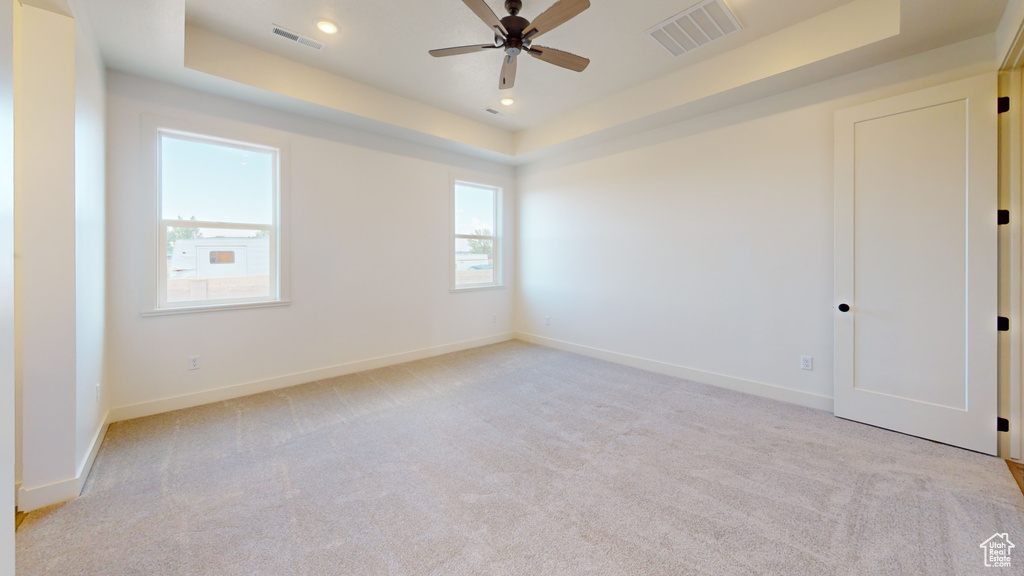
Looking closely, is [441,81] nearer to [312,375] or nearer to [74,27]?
[74,27]

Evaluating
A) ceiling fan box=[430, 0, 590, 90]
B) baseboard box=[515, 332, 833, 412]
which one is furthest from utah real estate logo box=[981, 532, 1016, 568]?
ceiling fan box=[430, 0, 590, 90]

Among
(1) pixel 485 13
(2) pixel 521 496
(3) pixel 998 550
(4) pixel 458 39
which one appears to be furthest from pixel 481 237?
(3) pixel 998 550

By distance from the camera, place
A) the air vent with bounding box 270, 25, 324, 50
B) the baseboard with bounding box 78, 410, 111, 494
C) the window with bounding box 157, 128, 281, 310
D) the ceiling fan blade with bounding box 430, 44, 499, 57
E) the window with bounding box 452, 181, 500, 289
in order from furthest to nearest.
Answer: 1. the window with bounding box 452, 181, 500, 289
2. the window with bounding box 157, 128, 281, 310
3. the air vent with bounding box 270, 25, 324, 50
4. the ceiling fan blade with bounding box 430, 44, 499, 57
5. the baseboard with bounding box 78, 410, 111, 494

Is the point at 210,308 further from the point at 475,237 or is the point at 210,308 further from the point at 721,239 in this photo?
the point at 721,239

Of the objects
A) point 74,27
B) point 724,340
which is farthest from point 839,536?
point 74,27

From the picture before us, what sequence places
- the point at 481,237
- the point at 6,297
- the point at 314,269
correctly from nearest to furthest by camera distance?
the point at 6,297 → the point at 314,269 → the point at 481,237

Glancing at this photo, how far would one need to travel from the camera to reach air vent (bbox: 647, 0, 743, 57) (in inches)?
105

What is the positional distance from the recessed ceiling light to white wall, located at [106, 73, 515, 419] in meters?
1.12

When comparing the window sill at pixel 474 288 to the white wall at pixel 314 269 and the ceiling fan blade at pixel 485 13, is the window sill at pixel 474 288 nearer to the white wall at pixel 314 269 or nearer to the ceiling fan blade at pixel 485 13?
the white wall at pixel 314 269

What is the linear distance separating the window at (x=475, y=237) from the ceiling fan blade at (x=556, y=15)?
288cm

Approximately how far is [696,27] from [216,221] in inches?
170

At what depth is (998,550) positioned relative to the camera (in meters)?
1.62

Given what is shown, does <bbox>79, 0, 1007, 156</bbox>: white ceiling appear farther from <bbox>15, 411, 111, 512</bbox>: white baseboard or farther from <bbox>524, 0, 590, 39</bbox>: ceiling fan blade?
<bbox>15, 411, 111, 512</bbox>: white baseboard

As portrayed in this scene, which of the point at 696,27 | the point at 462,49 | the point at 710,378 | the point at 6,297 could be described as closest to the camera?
the point at 6,297
